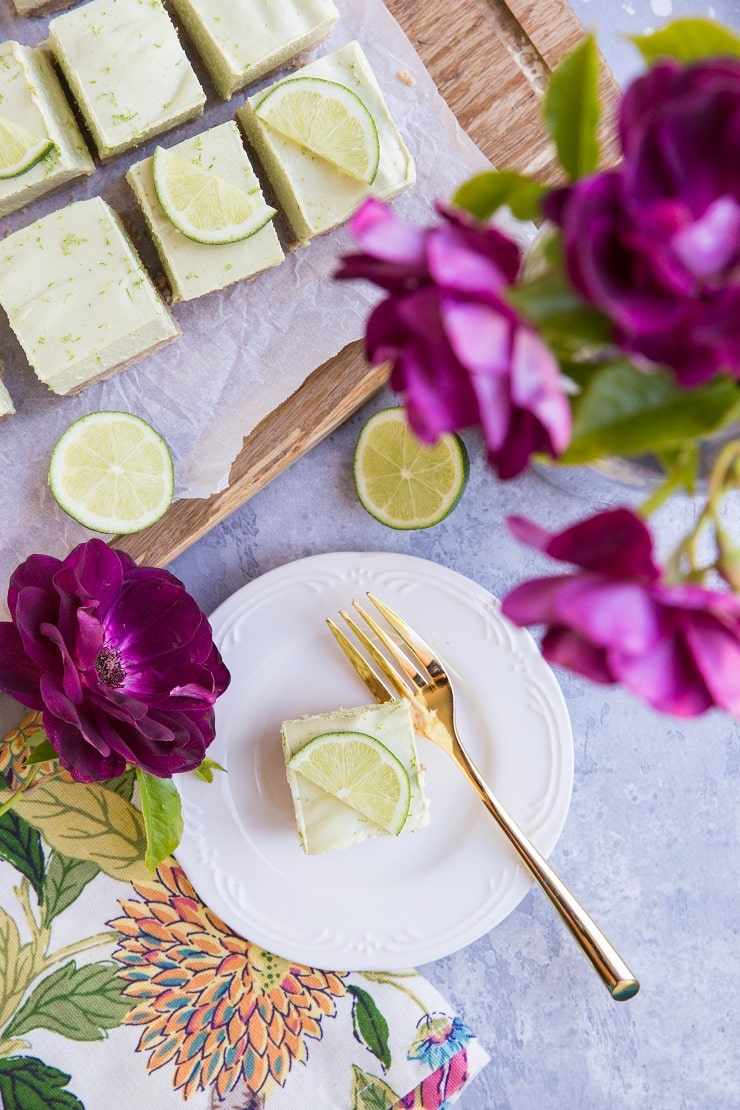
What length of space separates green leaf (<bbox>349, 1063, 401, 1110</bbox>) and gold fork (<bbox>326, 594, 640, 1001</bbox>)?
0.55 meters

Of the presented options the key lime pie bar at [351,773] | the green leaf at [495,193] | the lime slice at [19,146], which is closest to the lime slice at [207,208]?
the lime slice at [19,146]

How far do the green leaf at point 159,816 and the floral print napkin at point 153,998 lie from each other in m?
0.22

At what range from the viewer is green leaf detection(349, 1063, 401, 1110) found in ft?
7.01

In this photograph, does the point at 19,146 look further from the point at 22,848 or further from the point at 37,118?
the point at 22,848

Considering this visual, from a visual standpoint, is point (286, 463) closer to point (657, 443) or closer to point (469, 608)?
point (469, 608)

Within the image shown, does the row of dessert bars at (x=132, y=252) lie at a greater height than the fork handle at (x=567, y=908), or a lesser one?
greater

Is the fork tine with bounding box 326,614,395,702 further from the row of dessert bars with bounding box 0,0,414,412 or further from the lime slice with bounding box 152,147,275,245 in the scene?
the lime slice with bounding box 152,147,275,245

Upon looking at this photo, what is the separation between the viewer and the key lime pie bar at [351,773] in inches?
79.4

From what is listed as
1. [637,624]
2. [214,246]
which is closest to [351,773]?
[214,246]

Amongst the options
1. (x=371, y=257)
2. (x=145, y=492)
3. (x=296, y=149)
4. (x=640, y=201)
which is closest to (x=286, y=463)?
(x=145, y=492)

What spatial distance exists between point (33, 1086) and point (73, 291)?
5.71ft

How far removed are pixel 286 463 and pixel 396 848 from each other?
2.92 feet

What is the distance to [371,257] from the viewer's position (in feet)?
2.74

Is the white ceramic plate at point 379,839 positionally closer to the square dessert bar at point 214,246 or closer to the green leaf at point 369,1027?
the green leaf at point 369,1027
